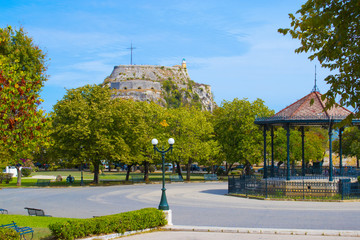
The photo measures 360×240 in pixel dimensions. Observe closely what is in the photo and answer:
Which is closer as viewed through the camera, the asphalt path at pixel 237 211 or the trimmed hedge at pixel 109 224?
the trimmed hedge at pixel 109 224

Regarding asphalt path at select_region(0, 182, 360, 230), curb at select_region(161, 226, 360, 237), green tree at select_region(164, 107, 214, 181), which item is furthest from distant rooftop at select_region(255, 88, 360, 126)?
green tree at select_region(164, 107, 214, 181)

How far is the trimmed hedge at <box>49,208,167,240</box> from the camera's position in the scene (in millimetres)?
13430

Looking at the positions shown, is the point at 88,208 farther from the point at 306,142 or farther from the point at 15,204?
the point at 306,142

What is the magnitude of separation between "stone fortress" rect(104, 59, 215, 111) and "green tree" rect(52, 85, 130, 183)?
4149 inches

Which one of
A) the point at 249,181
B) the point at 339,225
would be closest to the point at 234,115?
the point at 249,181

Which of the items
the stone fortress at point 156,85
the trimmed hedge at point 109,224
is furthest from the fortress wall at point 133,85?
the trimmed hedge at point 109,224

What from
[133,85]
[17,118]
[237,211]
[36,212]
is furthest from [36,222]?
[133,85]

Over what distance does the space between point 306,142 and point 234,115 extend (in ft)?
42.3

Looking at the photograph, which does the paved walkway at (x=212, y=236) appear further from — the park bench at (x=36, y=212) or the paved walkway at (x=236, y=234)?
the park bench at (x=36, y=212)

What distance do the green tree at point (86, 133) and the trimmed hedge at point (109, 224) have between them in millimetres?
31055

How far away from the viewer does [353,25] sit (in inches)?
346

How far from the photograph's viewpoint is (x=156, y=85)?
172625 millimetres

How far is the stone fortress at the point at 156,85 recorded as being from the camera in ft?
538

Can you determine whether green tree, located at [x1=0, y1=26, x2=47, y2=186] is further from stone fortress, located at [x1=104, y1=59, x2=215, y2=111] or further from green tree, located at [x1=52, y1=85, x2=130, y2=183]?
stone fortress, located at [x1=104, y1=59, x2=215, y2=111]
